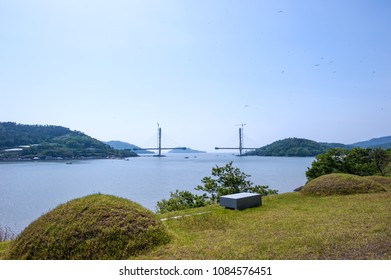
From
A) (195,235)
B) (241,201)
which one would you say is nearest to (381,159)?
(241,201)

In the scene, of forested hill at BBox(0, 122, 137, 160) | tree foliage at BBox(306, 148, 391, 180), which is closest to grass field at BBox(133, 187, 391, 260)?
tree foliage at BBox(306, 148, 391, 180)

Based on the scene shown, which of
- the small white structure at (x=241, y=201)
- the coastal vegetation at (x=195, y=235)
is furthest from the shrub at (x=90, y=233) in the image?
the small white structure at (x=241, y=201)

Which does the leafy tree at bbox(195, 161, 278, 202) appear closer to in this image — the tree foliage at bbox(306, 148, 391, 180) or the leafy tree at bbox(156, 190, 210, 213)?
the leafy tree at bbox(156, 190, 210, 213)

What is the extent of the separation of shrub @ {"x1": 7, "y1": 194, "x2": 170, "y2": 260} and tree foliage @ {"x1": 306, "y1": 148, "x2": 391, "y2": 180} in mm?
11788

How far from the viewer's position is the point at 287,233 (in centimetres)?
466

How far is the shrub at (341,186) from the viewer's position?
30.1 ft

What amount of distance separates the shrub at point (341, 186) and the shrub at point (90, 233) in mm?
6808

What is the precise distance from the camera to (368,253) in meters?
3.45

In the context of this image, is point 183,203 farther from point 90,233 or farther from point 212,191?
point 90,233

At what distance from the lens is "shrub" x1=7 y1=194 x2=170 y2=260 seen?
3.88m

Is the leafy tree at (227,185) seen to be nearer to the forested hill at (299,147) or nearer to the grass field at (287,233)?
the grass field at (287,233)
